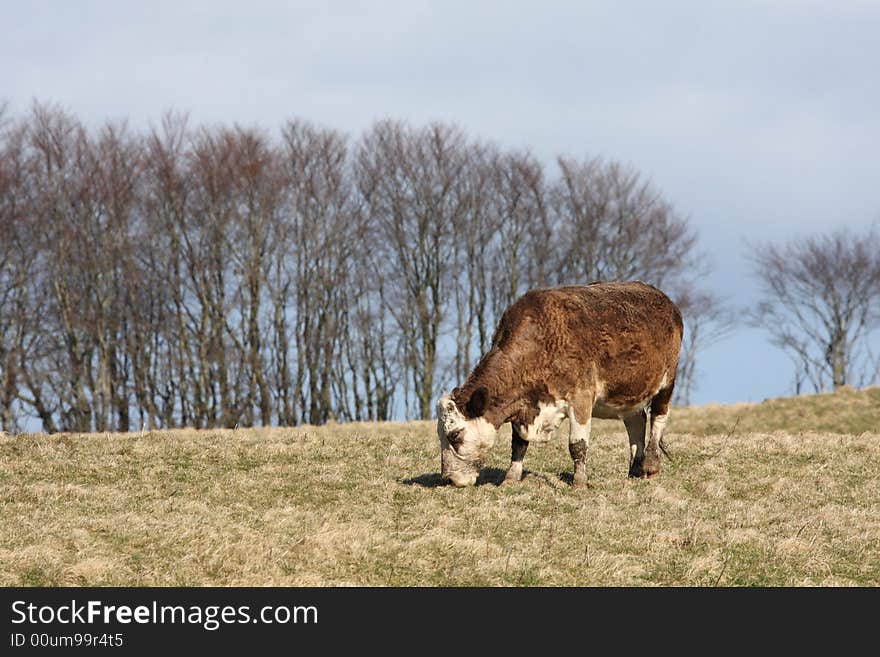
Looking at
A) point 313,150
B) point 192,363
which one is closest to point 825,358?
point 313,150

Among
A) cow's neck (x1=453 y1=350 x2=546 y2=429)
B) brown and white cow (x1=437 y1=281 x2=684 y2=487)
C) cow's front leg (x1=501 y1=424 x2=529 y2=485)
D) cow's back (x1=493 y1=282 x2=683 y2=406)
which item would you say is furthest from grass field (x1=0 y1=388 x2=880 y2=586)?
cow's back (x1=493 y1=282 x2=683 y2=406)

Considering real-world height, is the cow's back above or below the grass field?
above

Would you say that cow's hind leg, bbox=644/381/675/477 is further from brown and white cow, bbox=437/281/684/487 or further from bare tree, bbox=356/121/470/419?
bare tree, bbox=356/121/470/419

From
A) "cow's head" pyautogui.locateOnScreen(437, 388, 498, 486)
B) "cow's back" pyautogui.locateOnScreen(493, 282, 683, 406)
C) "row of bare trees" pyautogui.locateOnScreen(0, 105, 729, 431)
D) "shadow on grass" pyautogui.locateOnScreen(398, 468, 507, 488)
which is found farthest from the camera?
"row of bare trees" pyautogui.locateOnScreen(0, 105, 729, 431)

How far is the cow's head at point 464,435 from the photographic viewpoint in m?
15.9

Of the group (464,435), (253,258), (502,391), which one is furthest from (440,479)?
(253,258)

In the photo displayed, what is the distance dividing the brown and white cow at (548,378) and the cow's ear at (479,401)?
0.05 ft

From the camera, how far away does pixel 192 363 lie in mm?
49188

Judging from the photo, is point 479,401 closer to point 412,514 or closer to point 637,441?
point 412,514

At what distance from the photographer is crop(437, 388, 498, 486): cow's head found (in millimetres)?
15914

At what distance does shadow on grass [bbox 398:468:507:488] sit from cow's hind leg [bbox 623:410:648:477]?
2256mm

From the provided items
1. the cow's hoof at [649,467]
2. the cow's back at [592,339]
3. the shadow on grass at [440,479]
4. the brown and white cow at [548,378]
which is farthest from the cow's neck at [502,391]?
the cow's hoof at [649,467]

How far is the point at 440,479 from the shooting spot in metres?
17.1

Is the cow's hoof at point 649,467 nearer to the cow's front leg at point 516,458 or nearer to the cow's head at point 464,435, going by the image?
the cow's front leg at point 516,458
